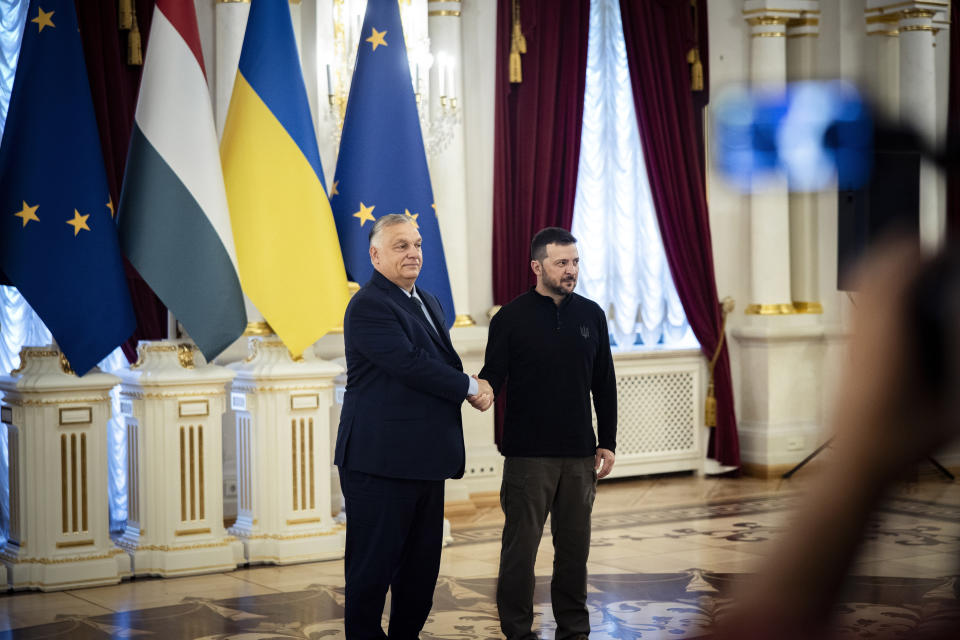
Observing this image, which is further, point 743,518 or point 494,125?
point 494,125

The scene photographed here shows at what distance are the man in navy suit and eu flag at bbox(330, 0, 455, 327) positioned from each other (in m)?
1.89

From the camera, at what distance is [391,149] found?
217 inches

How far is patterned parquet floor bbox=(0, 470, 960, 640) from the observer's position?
4.11 meters

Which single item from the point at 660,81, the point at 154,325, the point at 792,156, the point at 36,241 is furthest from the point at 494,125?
the point at 792,156

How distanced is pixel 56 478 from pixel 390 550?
7.55 feet

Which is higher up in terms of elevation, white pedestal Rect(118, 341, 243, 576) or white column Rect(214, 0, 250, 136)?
white column Rect(214, 0, 250, 136)

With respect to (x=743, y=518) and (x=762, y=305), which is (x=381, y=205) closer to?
(x=743, y=518)

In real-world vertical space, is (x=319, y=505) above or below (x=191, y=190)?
below

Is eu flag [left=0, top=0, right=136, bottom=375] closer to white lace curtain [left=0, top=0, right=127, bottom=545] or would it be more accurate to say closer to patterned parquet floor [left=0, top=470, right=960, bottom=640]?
white lace curtain [left=0, top=0, right=127, bottom=545]

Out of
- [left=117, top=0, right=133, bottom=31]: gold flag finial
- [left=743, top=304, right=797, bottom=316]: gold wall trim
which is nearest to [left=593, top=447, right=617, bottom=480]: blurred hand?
[left=117, top=0, right=133, bottom=31]: gold flag finial

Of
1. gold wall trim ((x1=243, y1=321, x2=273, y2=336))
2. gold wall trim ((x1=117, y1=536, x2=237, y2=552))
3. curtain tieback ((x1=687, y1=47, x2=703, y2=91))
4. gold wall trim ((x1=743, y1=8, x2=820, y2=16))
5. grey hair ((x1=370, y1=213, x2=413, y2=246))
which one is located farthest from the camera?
curtain tieback ((x1=687, y1=47, x2=703, y2=91))

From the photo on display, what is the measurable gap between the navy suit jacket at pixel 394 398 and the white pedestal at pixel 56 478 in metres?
2.06

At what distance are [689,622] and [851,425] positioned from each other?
3767 millimetres

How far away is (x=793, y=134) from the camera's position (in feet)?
2.16
